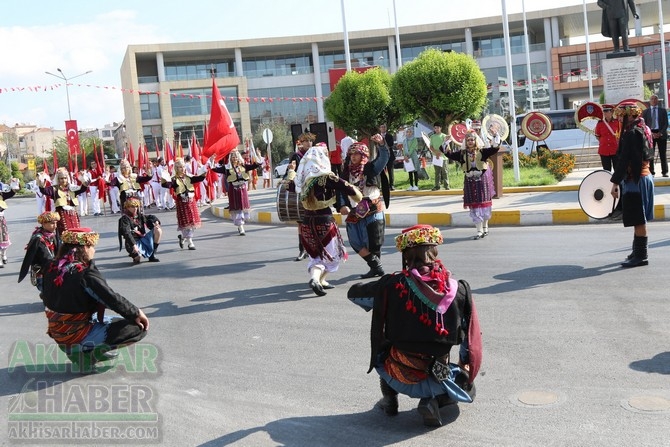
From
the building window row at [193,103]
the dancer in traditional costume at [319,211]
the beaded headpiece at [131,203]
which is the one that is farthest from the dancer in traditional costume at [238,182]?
the building window row at [193,103]

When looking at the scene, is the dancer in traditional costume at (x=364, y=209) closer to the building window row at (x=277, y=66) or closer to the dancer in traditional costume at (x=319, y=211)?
the dancer in traditional costume at (x=319, y=211)

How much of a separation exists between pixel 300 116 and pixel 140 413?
65508 millimetres

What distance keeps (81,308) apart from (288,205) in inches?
177

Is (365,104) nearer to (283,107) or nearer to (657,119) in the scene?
(657,119)

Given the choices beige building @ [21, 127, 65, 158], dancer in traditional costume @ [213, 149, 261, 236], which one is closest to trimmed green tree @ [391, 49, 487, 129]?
dancer in traditional costume @ [213, 149, 261, 236]

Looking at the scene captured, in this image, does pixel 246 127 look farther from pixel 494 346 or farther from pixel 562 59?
pixel 494 346

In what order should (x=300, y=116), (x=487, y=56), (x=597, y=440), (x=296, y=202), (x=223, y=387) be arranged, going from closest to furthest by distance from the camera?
1. (x=597, y=440)
2. (x=223, y=387)
3. (x=296, y=202)
4. (x=487, y=56)
5. (x=300, y=116)

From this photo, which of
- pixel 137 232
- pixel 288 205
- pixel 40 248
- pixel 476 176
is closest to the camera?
pixel 40 248

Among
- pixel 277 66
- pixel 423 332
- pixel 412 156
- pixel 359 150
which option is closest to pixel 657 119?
pixel 412 156

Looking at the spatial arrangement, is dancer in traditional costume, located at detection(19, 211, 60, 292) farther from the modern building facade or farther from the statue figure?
the modern building facade

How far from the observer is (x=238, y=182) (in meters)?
16.2

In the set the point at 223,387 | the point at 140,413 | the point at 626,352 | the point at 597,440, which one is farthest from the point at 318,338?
the point at 597,440

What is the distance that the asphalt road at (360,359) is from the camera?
4.67m

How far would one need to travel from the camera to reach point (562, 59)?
65.2m
